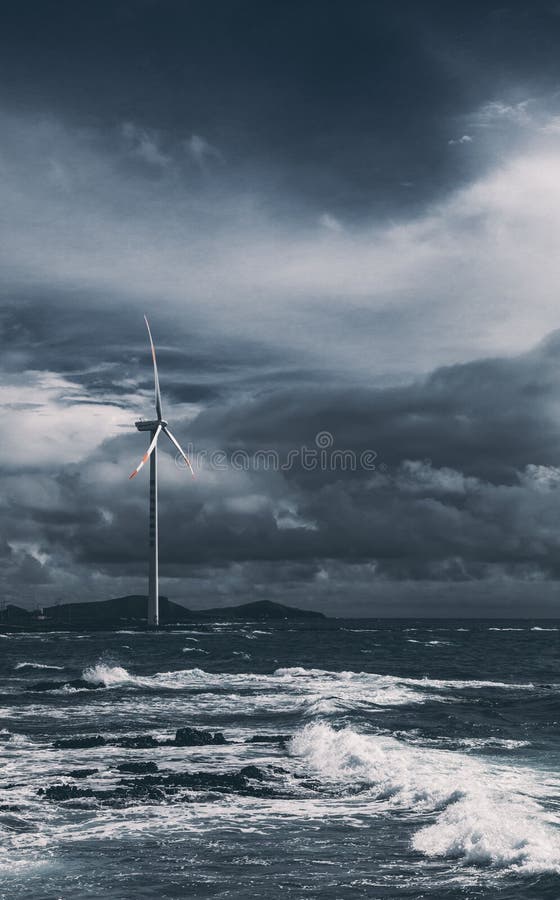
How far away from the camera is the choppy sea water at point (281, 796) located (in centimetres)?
2189

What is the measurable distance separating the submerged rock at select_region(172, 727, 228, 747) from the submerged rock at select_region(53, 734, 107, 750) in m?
3.60

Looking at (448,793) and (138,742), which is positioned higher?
(448,793)

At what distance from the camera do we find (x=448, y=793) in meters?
31.0

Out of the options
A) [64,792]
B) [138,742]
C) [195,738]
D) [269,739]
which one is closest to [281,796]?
[64,792]

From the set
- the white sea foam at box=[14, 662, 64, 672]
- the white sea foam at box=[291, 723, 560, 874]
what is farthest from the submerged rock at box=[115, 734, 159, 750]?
the white sea foam at box=[14, 662, 64, 672]

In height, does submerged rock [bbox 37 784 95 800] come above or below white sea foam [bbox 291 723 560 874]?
above

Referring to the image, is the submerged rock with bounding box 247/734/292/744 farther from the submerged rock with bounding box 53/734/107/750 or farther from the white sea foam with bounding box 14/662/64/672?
the white sea foam with bounding box 14/662/64/672

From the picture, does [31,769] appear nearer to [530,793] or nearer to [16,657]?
[530,793]

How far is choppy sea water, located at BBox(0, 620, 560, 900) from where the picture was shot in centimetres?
2189

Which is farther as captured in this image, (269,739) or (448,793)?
(269,739)

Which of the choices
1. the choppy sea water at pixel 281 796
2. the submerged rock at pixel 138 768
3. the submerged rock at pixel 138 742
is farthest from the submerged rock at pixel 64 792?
the submerged rock at pixel 138 742

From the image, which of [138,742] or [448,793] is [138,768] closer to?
[138,742]

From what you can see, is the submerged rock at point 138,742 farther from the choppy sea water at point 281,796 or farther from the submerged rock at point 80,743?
the submerged rock at point 80,743

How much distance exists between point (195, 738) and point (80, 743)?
5.42 m
